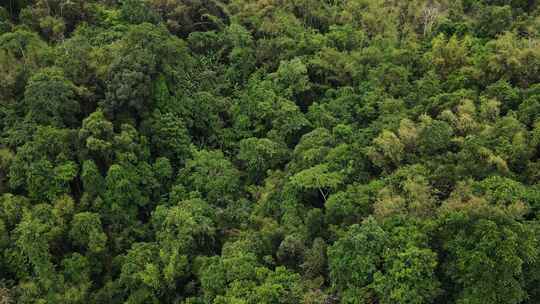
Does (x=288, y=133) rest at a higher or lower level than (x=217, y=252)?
higher

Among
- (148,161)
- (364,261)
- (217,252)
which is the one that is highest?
(364,261)

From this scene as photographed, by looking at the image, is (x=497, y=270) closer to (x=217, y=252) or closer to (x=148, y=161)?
(x=217, y=252)

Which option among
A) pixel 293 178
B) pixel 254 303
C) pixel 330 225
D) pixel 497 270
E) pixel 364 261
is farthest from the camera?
pixel 293 178

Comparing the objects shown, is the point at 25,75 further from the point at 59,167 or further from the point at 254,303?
the point at 254,303

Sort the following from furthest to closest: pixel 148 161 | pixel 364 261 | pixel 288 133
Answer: pixel 288 133 → pixel 148 161 → pixel 364 261

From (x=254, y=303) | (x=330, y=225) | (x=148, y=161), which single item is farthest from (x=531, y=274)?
(x=148, y=161)

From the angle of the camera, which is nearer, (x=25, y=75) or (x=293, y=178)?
(x=293, y=178)
